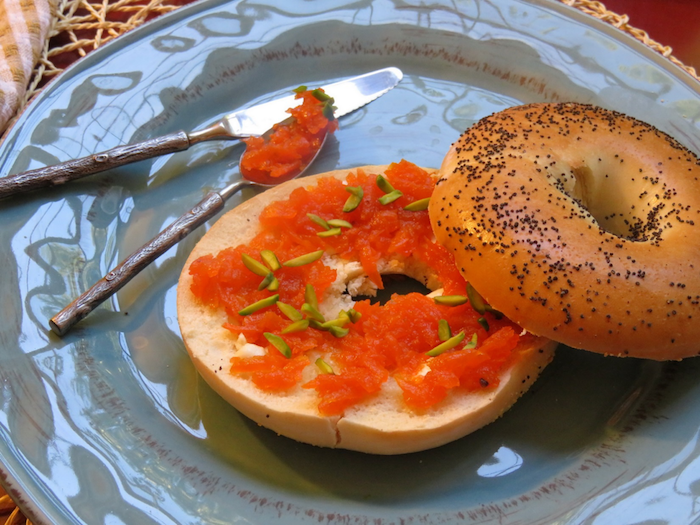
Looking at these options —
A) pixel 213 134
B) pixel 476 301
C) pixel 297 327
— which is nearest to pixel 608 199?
pixel 476 301

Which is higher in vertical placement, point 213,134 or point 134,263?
point 213,134

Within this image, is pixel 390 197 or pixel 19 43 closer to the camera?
pixel 390 197

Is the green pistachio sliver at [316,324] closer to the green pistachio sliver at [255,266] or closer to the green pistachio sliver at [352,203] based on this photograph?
the green pistachio sliver at [255,266]

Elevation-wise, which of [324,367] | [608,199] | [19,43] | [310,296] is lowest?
[324,367]

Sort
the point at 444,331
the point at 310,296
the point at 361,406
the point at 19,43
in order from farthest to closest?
the point at 19,43 → the point at 310,296 → the point at 444,331 → the point at 361,406

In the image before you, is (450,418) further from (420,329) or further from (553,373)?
(553,373)

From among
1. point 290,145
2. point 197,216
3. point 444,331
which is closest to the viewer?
point 444,331

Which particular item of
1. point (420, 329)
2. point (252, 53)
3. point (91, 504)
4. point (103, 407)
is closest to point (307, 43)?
point (252, 53)

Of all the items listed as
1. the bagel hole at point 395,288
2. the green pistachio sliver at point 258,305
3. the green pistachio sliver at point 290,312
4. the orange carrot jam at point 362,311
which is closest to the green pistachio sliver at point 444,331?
the orange carrot jam at point 362,311

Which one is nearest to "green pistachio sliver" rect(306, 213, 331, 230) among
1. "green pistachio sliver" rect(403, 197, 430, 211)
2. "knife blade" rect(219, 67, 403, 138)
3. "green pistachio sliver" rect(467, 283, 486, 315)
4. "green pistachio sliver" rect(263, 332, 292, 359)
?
"green pistachio sliver" rect(403, 197, 430, 211)

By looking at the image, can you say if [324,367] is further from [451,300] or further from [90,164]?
[90,164]
